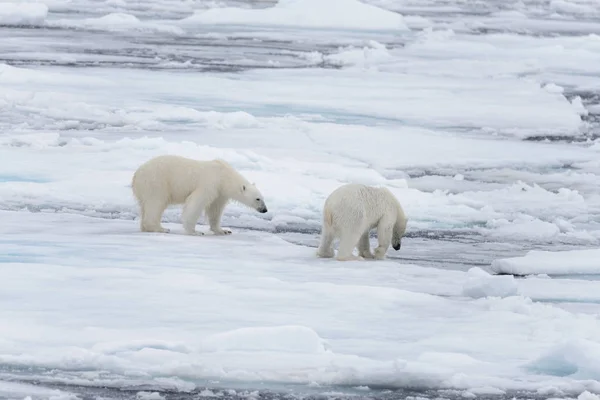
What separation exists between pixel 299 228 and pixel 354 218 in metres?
1.51

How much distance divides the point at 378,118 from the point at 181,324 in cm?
803

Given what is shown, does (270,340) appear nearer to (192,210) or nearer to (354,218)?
(354,218)

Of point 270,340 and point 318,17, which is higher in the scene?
point 318,17

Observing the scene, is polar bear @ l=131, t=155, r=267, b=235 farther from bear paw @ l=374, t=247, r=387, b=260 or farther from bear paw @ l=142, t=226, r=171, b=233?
bear paw @ l=374, t=247, r=387, b=260

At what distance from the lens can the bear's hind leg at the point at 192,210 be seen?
6.32 metres

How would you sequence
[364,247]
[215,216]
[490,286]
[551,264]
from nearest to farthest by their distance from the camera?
[490,286] < [551,264] < [364,247] < [215,216]

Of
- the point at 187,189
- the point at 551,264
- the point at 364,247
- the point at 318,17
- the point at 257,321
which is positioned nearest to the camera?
the point at 257,321

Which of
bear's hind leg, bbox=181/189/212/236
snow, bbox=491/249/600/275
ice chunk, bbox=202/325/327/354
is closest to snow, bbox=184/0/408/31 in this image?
bear's hind leg, bbox=181/189/212/236

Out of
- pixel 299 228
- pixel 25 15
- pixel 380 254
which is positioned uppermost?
pixel 25 15

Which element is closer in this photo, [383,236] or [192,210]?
[383,236]

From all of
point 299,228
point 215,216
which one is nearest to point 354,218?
point 215,216

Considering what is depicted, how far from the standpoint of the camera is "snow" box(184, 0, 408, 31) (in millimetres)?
22531

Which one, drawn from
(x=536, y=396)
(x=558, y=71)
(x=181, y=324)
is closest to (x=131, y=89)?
(x=558, y=71)

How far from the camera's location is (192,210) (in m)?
6.32
